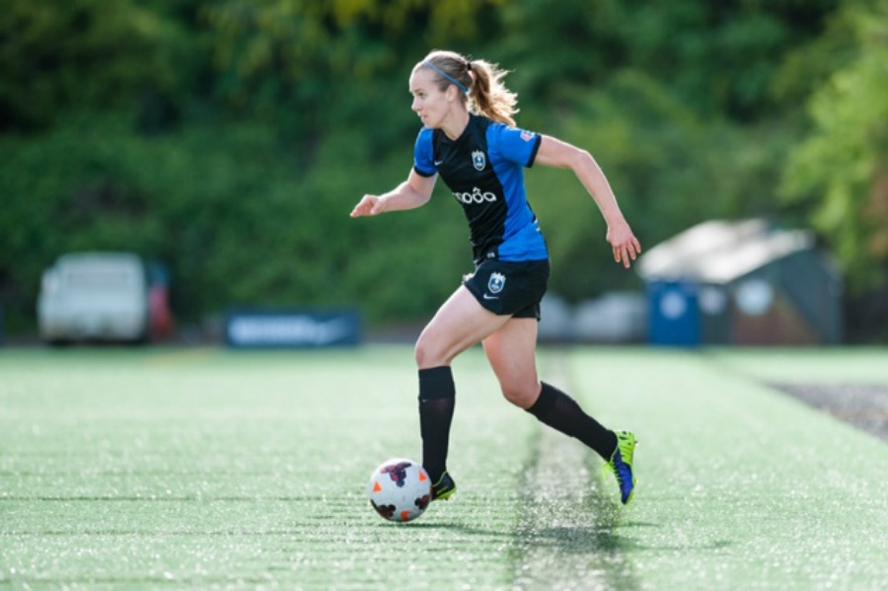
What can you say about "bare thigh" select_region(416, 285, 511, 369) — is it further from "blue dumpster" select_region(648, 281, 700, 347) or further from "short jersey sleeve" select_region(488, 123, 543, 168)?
"blue dumpster" select_region(648, 281, 700, 347)

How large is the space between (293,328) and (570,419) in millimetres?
23829

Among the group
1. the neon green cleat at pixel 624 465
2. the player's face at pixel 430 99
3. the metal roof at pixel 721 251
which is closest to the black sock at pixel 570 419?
the neon green cleat at pixel 624 465

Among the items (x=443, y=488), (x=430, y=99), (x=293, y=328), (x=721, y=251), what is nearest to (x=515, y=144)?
(x=430, y=99)

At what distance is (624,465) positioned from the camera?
7.43 metres

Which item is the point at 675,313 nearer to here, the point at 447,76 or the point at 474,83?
the point at 474,83

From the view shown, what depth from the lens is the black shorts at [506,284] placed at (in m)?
7.05

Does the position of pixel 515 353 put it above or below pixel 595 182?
below

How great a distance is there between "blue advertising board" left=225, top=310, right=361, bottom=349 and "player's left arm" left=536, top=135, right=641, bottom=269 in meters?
24.1

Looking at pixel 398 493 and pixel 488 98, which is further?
pixel 488 98

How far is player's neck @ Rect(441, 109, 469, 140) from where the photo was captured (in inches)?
279

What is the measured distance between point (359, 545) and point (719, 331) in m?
26.5

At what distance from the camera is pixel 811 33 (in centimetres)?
4162

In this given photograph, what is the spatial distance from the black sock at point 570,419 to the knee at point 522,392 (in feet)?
0.13

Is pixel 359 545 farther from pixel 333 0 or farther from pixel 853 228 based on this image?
pixel 333 0
